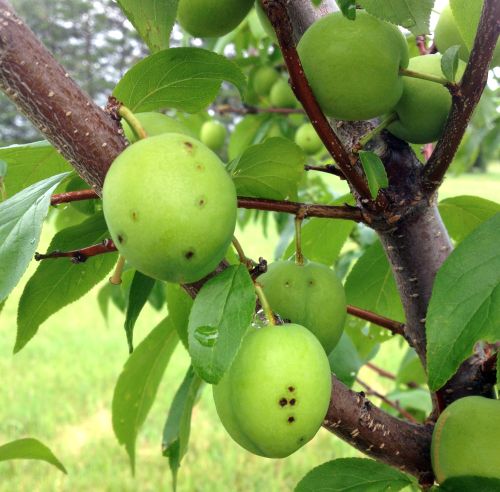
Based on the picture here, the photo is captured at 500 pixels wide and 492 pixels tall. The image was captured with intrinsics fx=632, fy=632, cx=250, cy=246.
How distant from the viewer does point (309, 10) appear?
664 millimetres

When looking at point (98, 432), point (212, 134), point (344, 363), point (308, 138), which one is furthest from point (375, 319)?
point (98, 432)

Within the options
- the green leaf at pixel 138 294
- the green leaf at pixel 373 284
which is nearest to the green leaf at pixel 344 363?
the green leaf at pixel 373 284

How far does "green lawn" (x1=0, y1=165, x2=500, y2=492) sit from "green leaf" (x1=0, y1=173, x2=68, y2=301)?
48.1 inches

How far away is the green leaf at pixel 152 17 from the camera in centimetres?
56

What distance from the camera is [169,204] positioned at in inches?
16.1

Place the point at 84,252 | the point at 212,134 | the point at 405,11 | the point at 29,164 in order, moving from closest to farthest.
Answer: the point at 405,11 < the point at 84,252 < the point at 29,164 < the point at 212,134

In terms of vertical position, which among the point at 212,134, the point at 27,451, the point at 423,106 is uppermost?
the point at 423,106

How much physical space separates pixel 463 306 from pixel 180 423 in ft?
1.70

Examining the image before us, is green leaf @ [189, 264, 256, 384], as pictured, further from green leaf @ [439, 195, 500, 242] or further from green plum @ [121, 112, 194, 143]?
green leaf @ [439, 195, 500, 242]

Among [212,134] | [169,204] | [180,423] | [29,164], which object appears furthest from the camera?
[212,134]

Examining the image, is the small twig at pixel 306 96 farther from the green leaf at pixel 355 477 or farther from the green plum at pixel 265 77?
the green plum at pixel 265 77

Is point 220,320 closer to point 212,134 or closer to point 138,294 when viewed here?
point 138,294

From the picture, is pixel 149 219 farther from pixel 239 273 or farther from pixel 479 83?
pixel 479 83

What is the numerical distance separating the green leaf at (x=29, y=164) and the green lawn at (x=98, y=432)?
39.8 inches
